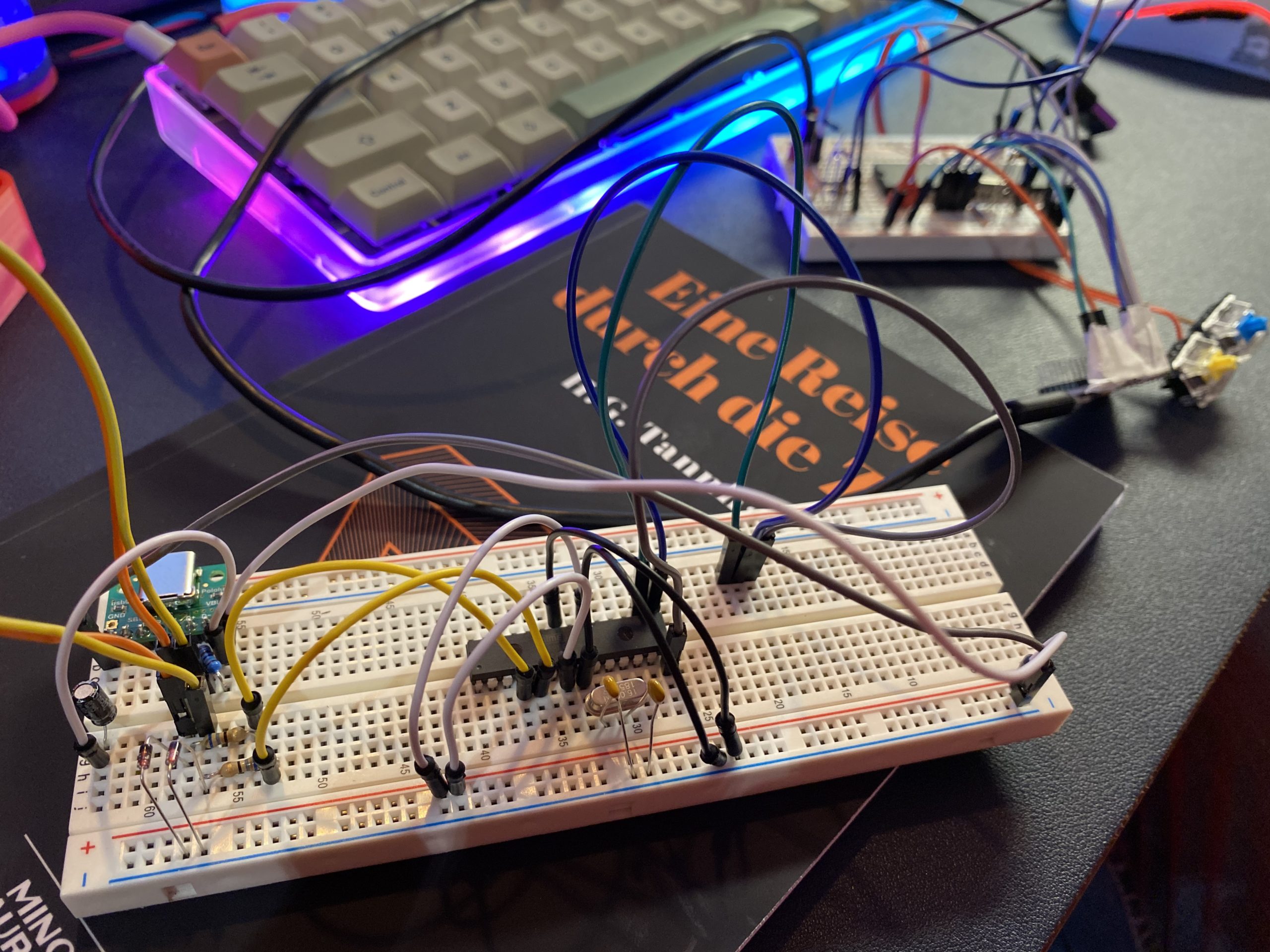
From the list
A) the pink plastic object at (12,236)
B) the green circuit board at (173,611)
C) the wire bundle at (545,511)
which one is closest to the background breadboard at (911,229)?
the wire bundle at (545,511)

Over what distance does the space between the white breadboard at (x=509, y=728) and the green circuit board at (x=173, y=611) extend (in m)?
0.04

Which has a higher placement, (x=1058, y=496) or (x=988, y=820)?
(x=1058, y=496)

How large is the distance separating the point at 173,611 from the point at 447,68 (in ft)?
2.30

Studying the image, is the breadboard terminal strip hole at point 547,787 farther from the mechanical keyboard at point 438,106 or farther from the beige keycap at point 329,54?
the beige keycap at point 329,54

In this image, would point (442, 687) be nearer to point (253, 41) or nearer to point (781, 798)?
point (781, 798)

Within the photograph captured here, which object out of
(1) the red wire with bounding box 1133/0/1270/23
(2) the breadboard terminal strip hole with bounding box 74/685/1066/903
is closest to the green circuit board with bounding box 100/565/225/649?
(2) the breadboard terminal strip hole with bounding box 74/685/1066/903

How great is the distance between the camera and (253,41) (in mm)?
975

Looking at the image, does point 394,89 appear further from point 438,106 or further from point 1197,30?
point 1197,30

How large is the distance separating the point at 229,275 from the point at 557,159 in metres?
0.38

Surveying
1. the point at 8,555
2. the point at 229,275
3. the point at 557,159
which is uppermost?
the point at 557,159

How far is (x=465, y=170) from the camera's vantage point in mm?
882

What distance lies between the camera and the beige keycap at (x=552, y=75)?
979 mm

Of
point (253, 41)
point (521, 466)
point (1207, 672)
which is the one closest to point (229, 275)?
point (253, 41)

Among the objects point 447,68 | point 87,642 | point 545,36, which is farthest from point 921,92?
point 87,642
